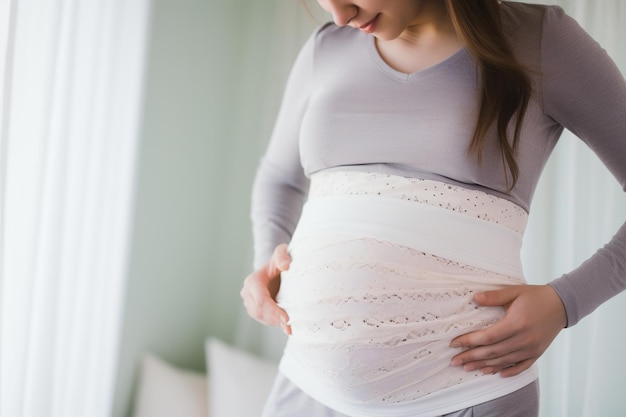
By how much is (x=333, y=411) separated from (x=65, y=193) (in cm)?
82

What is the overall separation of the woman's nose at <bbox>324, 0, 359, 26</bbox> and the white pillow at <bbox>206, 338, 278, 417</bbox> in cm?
110

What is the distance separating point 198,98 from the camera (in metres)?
1.82

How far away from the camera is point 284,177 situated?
3.77 feet

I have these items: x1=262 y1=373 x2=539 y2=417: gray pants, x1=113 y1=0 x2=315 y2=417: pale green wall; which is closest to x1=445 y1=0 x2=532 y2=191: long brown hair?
x1=262 y1=373 x2=539 y2=417: gray pants

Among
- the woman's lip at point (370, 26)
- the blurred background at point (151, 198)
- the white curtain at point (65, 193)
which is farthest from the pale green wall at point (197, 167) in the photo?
the woman's lip at point (370, 26)

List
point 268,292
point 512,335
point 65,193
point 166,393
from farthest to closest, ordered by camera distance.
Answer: point 166,393 < point 65,193 < point 268,292 < point 512,335

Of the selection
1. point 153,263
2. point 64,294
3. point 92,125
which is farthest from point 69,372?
point 92,125

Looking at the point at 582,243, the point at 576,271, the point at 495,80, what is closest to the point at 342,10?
the point at 495,80

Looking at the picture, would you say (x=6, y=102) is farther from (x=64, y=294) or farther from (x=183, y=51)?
(x=183, y=51)

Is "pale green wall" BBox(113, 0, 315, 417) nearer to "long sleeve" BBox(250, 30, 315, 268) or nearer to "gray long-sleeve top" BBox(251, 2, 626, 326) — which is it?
"long sleeve" BBox(250, 30, 315, 268)

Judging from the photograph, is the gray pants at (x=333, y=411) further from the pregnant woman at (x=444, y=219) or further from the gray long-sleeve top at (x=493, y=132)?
the gray long-sleeve top at (x=493, y=132)

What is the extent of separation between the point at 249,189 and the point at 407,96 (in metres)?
1.10

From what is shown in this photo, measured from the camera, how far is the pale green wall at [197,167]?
67.4 inches

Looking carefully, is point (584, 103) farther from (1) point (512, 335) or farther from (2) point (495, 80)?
(1) point (512, 335)
